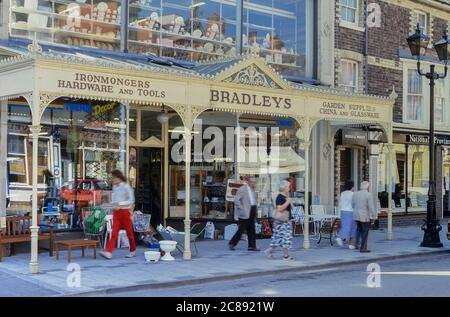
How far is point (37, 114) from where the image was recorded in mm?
10484

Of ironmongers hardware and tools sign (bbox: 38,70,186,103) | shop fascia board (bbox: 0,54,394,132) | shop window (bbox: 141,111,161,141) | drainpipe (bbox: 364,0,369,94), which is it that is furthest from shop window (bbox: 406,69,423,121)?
ironmongers hardware and tools sign (bbox: 38,70,186,103)

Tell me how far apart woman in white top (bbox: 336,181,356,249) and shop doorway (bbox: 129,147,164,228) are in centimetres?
473

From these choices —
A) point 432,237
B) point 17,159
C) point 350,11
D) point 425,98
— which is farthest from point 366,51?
point 17,159

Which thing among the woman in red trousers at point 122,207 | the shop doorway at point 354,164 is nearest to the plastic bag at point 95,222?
the woman in red trousers at point 122,207

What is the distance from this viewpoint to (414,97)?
864 inches

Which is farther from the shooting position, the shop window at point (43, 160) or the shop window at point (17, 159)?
the shop window at point (43, 160)

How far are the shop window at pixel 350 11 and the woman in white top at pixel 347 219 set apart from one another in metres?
7.07

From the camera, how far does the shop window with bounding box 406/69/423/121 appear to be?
21.7 metres

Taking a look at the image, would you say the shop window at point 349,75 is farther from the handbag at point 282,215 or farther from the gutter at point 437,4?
the handbag at point 282,215

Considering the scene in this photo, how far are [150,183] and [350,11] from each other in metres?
8.88

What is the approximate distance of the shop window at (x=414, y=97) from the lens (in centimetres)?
2173

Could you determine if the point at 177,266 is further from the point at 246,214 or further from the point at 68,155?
the point at 68,155

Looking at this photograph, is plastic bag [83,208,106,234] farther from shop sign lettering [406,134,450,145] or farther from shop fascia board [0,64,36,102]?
shop sign lettering [406,134,450,145]
